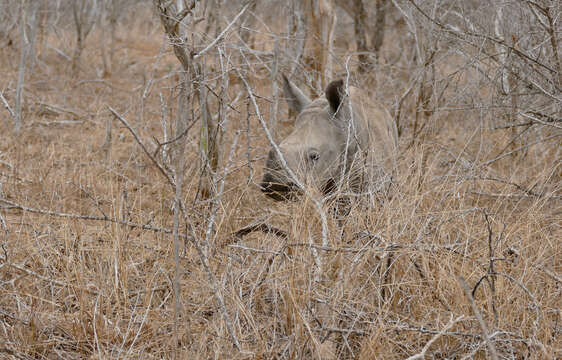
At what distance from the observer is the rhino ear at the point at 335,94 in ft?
13.1

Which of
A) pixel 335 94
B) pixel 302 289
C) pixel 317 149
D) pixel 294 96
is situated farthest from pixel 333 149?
pixel 302 289

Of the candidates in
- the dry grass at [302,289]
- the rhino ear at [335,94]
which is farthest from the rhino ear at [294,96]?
the dry grass at [302,289]

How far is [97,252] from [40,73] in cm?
655

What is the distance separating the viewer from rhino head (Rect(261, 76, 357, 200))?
12.7 ft

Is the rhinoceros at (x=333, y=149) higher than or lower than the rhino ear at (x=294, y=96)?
lower

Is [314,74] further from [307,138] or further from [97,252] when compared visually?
[97,252]

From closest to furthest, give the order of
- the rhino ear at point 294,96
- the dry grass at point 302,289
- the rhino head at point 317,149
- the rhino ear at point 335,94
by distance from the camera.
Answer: the dry grass at point 302,289 → the rhino head at point 317,149 → the rhino ear at point 335,94 → the rhino ear at point 294,96

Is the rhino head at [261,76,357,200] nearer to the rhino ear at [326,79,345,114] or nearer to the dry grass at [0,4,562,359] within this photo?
the rhino ear at [326,79,345,114]

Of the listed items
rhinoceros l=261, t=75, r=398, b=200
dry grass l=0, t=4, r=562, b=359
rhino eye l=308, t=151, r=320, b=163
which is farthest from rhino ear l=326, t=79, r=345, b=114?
dry grass l=0, t=4, r=562, b=359

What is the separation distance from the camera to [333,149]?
4176 mm

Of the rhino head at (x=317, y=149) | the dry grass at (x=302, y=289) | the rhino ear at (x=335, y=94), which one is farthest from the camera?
the rhino ear at (x=335, y=94)

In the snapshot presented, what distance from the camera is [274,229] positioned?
3.69 meters

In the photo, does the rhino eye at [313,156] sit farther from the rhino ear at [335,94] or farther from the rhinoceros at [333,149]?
the rhino ear at [335,94]

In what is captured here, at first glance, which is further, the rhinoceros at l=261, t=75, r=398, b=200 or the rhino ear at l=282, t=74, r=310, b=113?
the rhino ear at l=282, t=74, r=310, b=113
